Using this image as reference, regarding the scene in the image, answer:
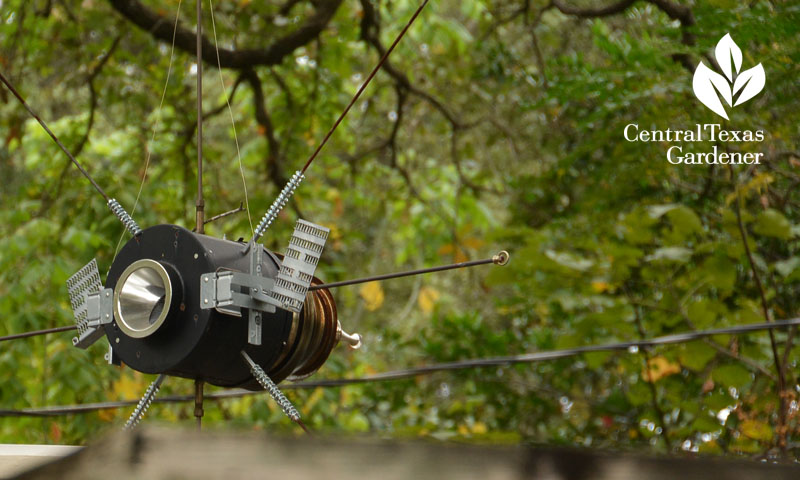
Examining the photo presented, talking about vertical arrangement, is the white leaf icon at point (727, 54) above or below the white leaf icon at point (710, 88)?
above

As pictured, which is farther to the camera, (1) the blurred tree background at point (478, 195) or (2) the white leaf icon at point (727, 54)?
(1) the blurred tree background at point (478, 195)

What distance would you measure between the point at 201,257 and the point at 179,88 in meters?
3.54

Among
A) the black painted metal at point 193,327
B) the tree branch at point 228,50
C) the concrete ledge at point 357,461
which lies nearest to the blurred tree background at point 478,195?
the tree branch at point 228,50

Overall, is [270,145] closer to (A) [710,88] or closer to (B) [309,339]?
(A) [710,88]

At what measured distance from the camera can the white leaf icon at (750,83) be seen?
323cm

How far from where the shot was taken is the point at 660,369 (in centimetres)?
376

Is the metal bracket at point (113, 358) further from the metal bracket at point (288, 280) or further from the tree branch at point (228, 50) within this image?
the tree branch at point (228, 50)

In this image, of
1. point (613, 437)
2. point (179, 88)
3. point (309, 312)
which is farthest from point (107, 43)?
point (309, 312)

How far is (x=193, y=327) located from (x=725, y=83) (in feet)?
7.99

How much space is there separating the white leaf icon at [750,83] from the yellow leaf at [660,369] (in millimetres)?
994

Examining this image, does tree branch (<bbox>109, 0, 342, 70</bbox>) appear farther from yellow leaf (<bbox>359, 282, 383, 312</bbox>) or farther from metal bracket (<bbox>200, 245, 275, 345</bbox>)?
metal bracket (<bbox>200, 245, 275, 345</bbox>)

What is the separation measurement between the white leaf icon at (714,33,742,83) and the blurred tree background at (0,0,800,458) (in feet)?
0.12

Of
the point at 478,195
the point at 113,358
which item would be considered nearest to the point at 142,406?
the point at 113,358

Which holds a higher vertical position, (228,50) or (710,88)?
(228,50)
